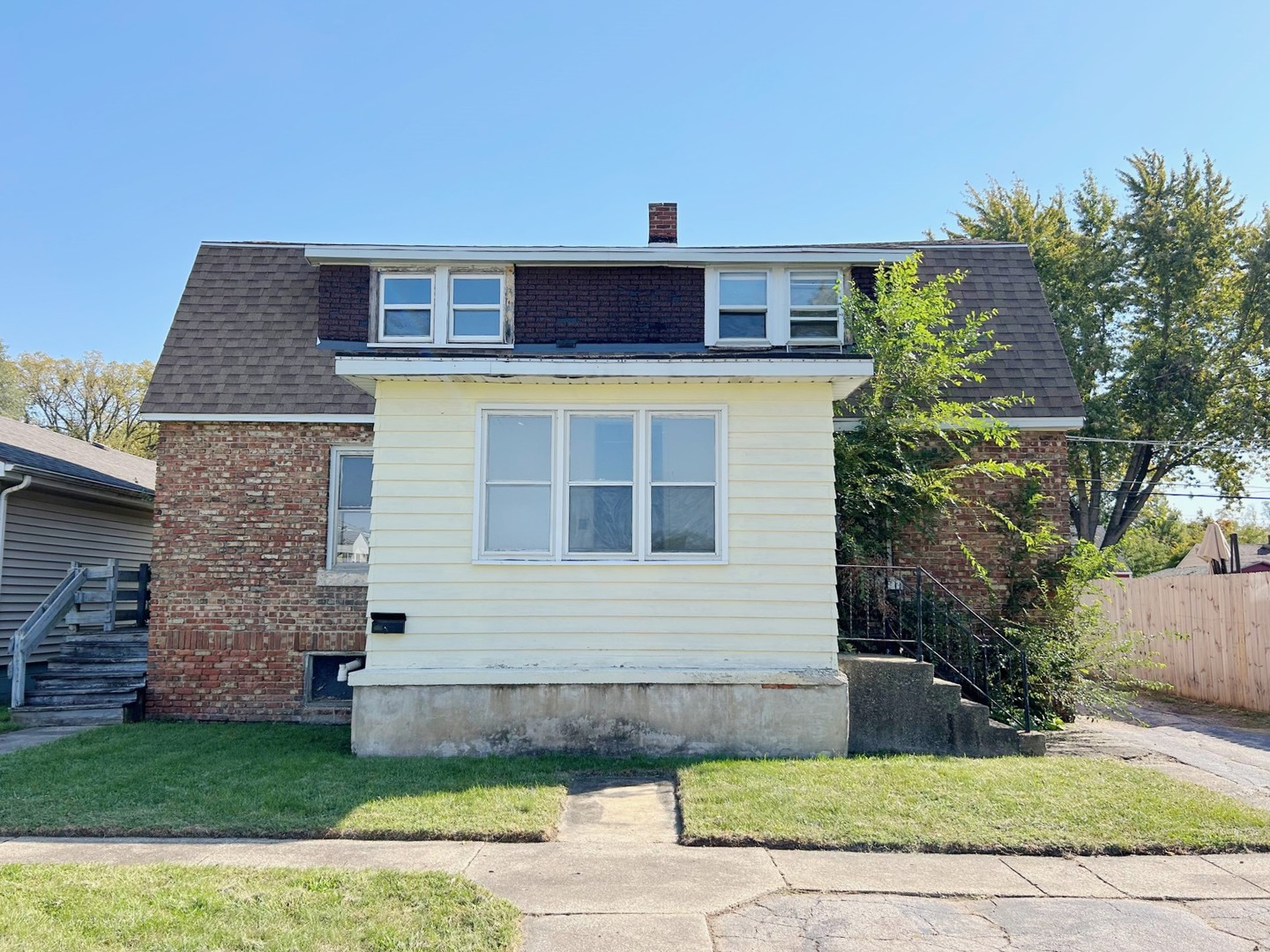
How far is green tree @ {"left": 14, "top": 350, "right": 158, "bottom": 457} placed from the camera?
128 feet

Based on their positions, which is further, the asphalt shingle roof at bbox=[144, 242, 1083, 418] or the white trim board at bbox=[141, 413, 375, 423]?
the asphalt shingle roof at bbox=[144, 242, 1083, 418]

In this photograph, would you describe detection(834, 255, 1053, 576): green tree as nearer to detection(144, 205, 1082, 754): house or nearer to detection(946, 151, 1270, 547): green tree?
detection(144, 205, 1082, 754): house

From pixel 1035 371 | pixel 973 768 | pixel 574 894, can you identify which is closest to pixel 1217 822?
pixel 973 768

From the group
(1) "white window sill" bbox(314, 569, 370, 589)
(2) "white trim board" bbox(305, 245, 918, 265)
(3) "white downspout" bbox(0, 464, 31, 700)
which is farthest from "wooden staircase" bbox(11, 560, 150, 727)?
(2) "white trim board" bbox(305, 245, 918, 265)

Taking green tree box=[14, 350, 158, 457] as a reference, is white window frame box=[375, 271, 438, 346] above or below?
below

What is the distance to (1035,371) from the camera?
1215cm

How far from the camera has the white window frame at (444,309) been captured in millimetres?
12023

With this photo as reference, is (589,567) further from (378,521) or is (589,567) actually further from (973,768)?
(973,768)

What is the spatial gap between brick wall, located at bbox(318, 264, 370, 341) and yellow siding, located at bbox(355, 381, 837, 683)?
355 centimetres

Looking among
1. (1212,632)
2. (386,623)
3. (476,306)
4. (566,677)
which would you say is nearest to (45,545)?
(476,306)

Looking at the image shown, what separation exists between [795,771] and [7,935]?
5.48 m

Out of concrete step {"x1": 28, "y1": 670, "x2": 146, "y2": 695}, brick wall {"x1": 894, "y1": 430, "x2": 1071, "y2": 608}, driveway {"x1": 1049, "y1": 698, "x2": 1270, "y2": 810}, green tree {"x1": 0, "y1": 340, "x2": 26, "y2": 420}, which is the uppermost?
green tree {"x1": 0, "y1": 340, "x2": 26, "y2": 420}

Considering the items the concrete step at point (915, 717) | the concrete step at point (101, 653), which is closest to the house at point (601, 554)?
the concrete step at point (915, 717)

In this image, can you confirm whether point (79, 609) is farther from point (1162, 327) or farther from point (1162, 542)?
point (1162, 542)
